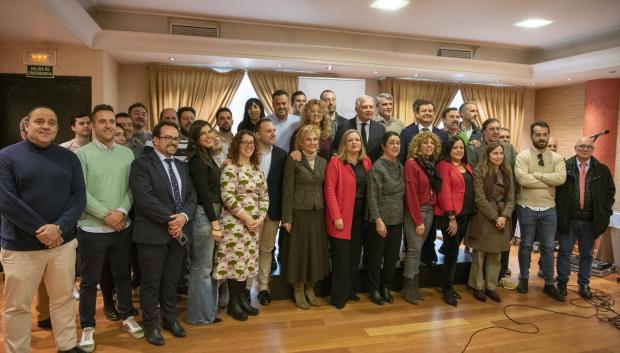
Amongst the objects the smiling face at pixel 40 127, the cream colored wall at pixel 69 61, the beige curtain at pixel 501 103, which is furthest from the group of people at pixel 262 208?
the beige curtain at pixel 501 103

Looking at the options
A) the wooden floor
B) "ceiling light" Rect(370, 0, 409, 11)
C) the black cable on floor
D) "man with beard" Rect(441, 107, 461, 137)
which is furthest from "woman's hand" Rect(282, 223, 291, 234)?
"ceiling light" Rect(370, 0, 409, 11)

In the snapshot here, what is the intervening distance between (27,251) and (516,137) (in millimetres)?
8462

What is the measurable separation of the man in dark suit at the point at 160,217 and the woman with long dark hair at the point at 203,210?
0.30ft

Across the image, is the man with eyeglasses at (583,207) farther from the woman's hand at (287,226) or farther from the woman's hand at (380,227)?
the woman's hand at (287,226)

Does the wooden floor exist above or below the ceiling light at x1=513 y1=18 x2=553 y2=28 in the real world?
below

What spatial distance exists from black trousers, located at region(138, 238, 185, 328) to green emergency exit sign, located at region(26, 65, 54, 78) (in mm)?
3475

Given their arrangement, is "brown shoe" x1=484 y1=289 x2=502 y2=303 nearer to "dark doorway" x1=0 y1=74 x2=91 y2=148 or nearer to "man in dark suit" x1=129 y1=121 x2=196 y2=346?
"man in dark suit" x1=129 y1=121 x2=196 y2=346

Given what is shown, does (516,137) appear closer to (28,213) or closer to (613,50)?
(613,50)

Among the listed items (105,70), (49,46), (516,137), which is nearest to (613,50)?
(516,137)

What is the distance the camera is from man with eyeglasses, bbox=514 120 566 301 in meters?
4.02

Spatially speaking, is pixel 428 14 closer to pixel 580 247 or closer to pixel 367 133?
pixel 367 133

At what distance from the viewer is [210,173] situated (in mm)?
3094

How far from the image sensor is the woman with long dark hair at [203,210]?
9.91 feet

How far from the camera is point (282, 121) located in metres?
4.01
